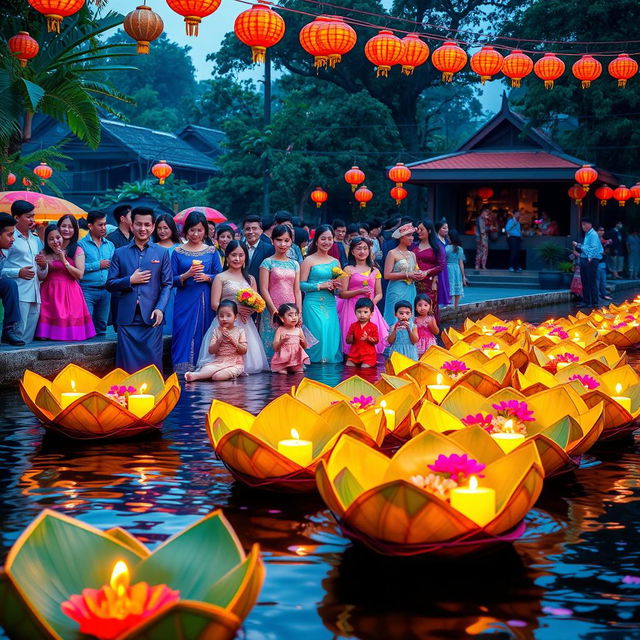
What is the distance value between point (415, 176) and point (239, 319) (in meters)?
19.9

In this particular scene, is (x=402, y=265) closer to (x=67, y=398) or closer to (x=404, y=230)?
(x=404, y=230)

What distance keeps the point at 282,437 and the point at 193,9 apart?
648cm

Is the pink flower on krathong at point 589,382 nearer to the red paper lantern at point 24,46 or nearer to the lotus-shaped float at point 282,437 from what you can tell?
the lotus-shaped float at point 282,437

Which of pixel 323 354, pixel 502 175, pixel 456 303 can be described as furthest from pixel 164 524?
pixel 502 175

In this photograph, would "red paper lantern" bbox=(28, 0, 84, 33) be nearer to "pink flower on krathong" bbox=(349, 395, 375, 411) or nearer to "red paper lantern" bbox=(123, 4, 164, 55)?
"red paper lantern" bbox=(123, 4, 164, 55)

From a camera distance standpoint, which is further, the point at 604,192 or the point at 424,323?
the point at 604,192

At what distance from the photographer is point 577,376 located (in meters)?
6.88

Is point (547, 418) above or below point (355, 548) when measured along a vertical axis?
above

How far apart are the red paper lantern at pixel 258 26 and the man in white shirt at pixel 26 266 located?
314cm

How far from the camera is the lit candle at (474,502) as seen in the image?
4012mm

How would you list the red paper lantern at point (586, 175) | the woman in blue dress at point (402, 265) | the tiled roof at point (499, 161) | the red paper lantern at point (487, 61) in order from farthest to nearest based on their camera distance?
the tiled roof at point (499, 161) → the red paper lantern at point (586, 175) → the red paper lantern at point (487, 61) → the woman in blue dress at point (402, 265)

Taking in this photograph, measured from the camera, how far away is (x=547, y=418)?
5918mm

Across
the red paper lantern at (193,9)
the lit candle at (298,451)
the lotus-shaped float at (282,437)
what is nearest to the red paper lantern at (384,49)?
the red paper lantern at (193,9)

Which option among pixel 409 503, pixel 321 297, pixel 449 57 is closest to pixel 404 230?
pixel 321 297
